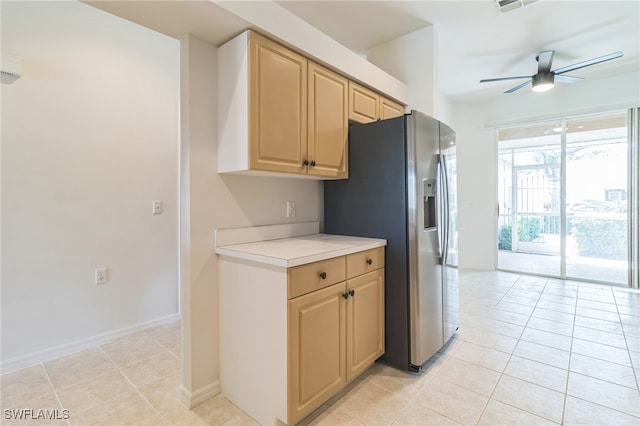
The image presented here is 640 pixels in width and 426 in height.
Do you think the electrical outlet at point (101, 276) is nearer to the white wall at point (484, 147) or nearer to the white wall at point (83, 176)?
the white wall at point (83, 176)

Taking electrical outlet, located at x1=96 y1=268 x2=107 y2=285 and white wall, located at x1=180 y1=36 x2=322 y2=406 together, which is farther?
electrical outlet, located at x1=96 y1=268 x2=107 y2=285

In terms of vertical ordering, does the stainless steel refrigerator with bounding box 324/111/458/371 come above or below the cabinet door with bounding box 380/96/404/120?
below

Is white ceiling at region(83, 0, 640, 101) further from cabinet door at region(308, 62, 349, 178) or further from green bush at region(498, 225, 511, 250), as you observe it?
green bush at region(498, 225, 511, 250)

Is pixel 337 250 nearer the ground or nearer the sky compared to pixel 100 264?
nearer the sky

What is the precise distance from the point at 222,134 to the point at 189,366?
1.41 meters

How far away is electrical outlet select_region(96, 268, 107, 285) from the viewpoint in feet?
8.43

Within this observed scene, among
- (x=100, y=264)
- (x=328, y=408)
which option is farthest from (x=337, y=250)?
(x=100, y=264)

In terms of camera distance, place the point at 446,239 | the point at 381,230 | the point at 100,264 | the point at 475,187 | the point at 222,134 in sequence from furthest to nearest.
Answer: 1. the point at 475,187
2. the point at 100,264
3. the point at 446,239
4. the point at 381,230
5. the point at 222,134

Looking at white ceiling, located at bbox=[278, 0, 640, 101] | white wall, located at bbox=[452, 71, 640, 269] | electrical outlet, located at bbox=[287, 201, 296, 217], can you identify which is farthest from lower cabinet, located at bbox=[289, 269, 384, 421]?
white wall, located at bbox=[452, 71, 640, 269]

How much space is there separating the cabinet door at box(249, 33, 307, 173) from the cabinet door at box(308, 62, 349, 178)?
8 centimetres

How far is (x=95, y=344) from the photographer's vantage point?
2.52 metres

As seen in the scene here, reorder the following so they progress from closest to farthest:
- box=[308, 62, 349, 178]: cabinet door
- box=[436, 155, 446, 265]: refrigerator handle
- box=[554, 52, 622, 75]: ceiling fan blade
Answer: box=[308, 62, 349, 178]: cabinet door, box=[436, 155, 446, 265]: refrigerator handle, box=[554, 52, 622, 75]: ceiling fan blade

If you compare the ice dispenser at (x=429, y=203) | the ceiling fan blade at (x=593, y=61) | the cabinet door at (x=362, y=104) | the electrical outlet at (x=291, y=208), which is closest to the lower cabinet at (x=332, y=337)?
the ice dispenser at (x=429, y=203)

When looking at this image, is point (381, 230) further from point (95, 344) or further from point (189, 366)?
point (95, 344)
